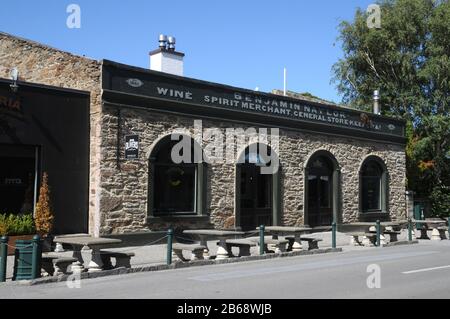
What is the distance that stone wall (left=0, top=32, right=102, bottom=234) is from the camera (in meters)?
15.5

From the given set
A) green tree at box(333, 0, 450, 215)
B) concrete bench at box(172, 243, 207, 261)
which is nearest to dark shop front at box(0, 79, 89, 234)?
concrete bench at box(172, 243, 207, 261)

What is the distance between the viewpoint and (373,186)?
81.5 feet

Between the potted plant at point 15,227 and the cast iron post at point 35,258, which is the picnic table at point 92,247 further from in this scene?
the potted plant at point 15,227

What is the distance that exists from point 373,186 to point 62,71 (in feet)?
47.5

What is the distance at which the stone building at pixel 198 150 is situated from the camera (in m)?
15.7

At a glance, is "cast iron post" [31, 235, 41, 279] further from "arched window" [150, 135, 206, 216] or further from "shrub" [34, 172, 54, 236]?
Result: "arched window" [150, 135, 206, 216]

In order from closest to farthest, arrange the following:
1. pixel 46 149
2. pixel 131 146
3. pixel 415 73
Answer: pixel 46 149, pixel 131 146, pixel 415 73

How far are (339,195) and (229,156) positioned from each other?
6224 mm

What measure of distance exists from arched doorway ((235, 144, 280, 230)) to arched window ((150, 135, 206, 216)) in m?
1.63

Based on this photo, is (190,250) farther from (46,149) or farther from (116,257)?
(46,149)

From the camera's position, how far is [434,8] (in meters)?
31.5

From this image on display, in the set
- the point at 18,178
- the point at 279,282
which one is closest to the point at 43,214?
the point at 18,178

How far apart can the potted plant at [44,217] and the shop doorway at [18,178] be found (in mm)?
453
